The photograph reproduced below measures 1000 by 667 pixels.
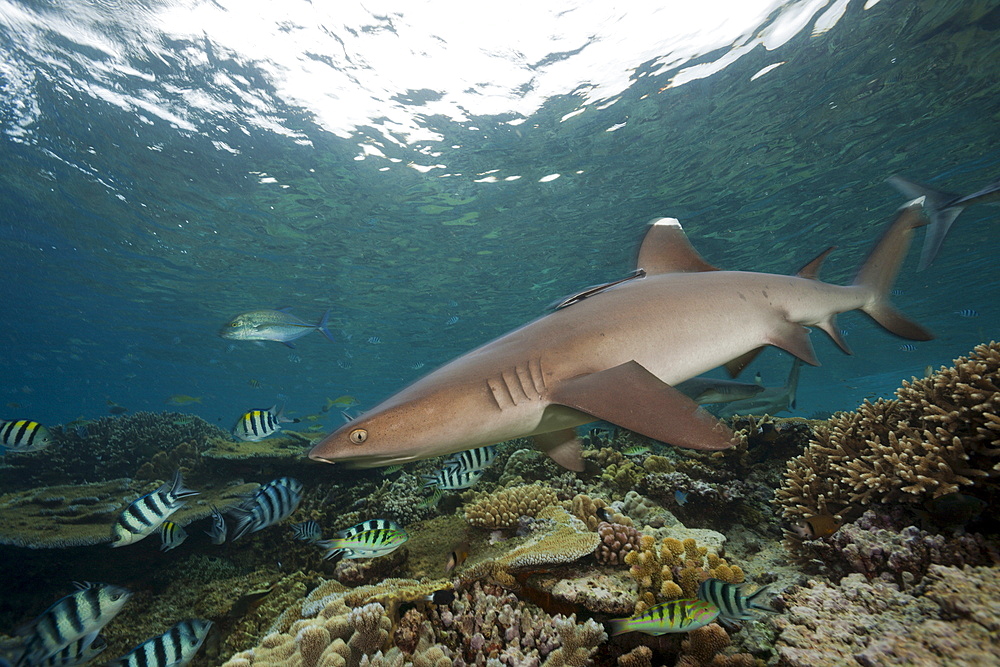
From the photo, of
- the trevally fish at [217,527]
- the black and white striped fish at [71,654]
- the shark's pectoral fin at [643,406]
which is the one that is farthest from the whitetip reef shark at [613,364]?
the trevally fish at [217,527]

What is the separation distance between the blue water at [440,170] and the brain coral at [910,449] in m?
11.2

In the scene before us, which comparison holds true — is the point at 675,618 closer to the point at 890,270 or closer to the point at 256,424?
the point at 890,270

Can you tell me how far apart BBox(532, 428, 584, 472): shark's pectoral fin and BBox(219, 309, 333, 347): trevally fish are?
685 cm

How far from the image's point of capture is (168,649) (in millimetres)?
3182

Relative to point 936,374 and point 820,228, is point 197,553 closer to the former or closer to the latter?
point 936,374

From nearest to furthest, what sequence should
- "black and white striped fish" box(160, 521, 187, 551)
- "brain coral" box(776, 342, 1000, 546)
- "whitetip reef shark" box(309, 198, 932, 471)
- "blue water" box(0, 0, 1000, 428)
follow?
"whitetip reef shark" box(309, 198, 932, 471), "brain coral" box(776, 342, 1000, 546), "black and white striped fish" box(160, 521, 187, 551), "blue water" box(0, 0, 1000, 428)

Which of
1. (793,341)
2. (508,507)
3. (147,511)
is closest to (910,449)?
(793,341)

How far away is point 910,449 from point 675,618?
261cm

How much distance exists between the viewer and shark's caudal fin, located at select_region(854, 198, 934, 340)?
146 inches

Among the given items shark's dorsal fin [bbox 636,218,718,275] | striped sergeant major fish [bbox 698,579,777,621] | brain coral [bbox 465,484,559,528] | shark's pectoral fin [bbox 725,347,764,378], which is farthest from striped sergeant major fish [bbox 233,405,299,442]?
shark's pectoral fin [bbox 725,347,764,378]

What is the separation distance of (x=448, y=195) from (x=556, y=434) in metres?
14.8

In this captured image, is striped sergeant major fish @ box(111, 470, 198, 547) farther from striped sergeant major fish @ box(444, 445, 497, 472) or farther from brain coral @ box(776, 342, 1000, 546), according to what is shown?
brain coral @ box(776, 342, 1000, 546)

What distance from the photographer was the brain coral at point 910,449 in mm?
2961

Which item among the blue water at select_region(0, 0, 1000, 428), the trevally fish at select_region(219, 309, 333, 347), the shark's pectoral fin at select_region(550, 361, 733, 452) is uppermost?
the blue water at select_region(0, 0, 1000, 428)
